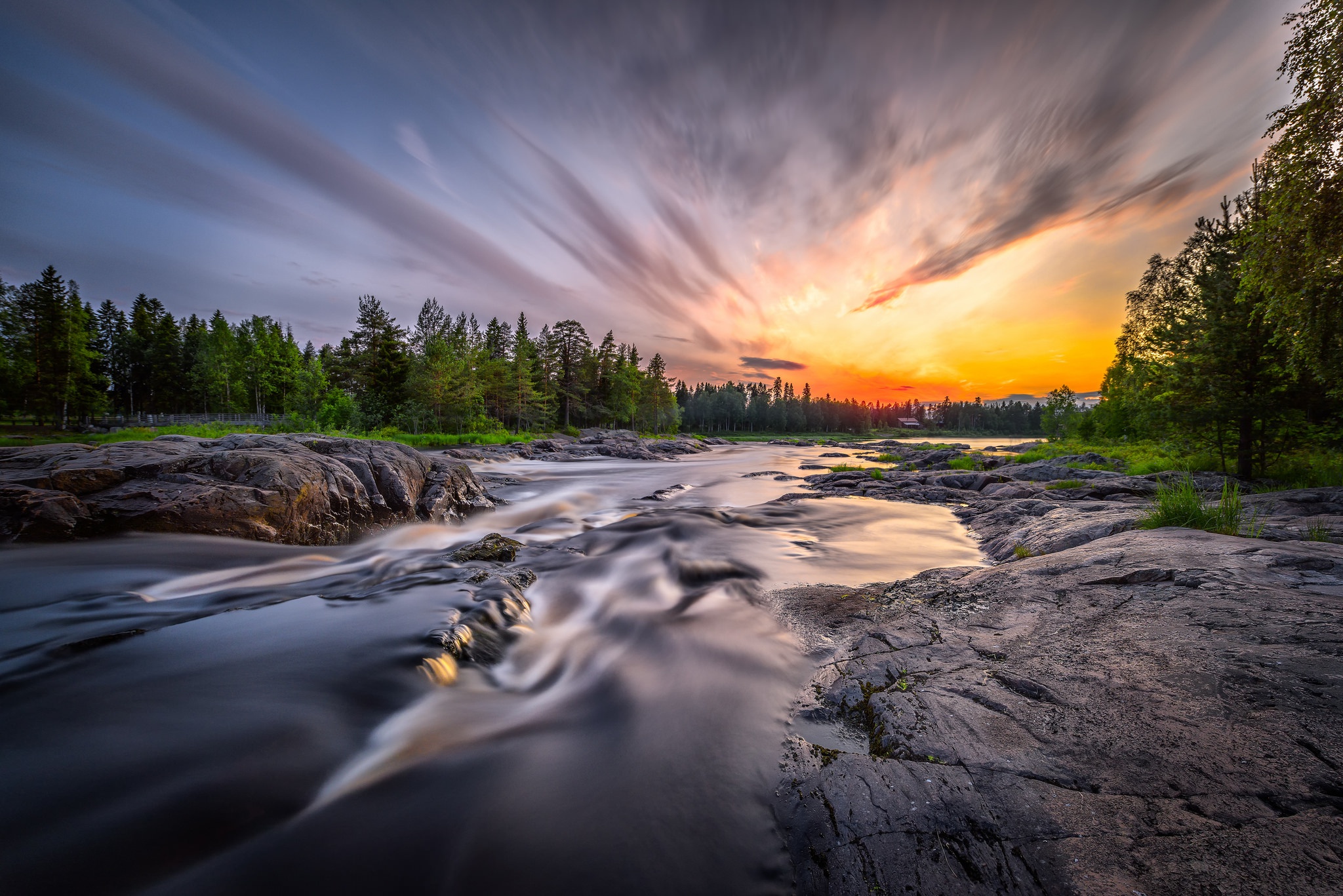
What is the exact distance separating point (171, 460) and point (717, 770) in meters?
9.25

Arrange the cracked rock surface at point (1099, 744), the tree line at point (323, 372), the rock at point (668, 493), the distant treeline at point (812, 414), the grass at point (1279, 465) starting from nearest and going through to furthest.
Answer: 1. the cracked rock surface at point (1099, 744)
2. the grass at point (1279, 465)
3. the rock at point (668, 493)
4. the tree line at point (323, 372)
5. the distant treeline at point (812, 414)

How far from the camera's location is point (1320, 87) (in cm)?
764

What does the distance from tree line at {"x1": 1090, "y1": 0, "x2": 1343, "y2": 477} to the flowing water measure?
10.5m

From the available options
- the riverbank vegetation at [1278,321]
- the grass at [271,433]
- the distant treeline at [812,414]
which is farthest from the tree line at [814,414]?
the riverbank vegetation at [1278,321]

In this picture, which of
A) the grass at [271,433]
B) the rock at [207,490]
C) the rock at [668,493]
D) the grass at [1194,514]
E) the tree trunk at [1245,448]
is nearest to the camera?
the grass at [1194,514]

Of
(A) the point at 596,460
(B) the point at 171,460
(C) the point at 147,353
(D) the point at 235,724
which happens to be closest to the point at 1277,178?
(D) the point at 235,724

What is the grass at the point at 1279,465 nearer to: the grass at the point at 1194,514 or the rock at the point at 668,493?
the grass at the point at 1194,514

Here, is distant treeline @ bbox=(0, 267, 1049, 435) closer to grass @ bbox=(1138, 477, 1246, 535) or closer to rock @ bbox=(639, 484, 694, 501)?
rock @ bbox=(639, 484, 694, 501)

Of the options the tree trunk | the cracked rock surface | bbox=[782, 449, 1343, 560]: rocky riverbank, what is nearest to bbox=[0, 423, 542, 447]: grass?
bbox=[782, 449, 1343, 560]: rocky riverbank

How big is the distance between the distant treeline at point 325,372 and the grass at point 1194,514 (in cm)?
4153

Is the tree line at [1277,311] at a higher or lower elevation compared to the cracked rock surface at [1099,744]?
higher

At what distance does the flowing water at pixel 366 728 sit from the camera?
92.7 inches

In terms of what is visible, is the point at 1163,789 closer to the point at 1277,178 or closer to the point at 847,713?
the point at 847,713

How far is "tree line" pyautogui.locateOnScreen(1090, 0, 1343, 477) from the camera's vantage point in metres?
7.71
